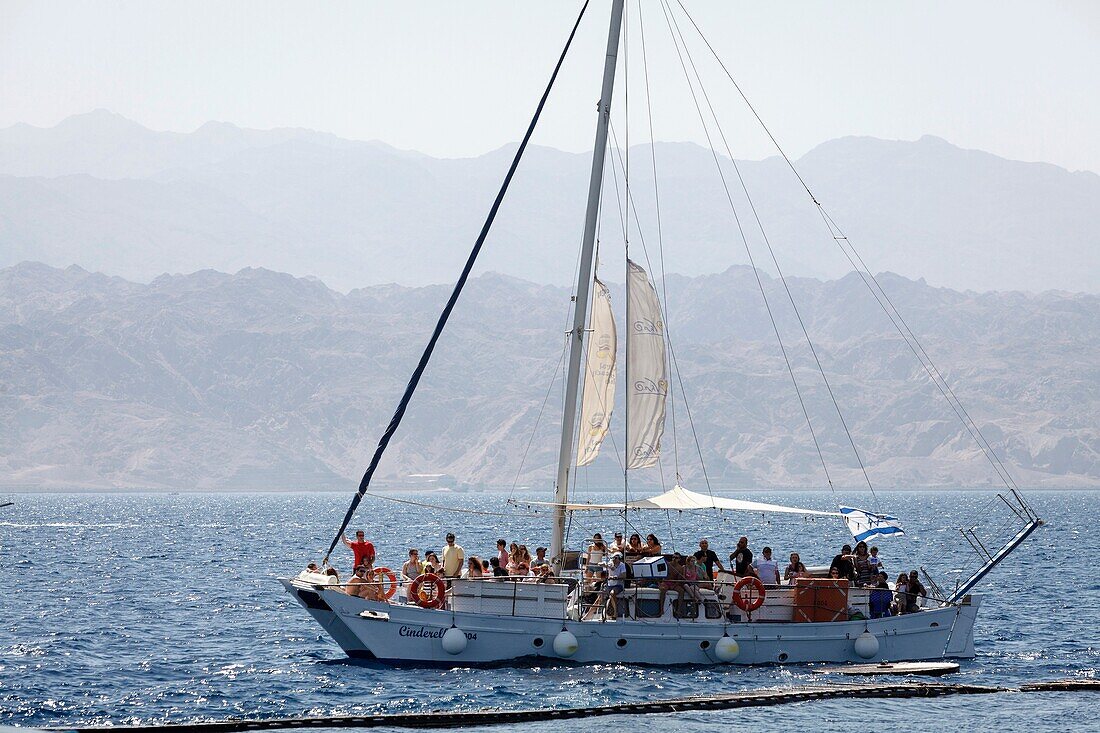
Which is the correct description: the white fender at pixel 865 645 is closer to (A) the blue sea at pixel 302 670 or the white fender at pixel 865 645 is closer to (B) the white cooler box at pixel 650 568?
(A) the blue sea at pixel 302 670

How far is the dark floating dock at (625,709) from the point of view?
24.3 meters

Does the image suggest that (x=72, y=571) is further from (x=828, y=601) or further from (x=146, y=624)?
(x=828, y=601)

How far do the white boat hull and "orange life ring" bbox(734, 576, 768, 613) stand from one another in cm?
41

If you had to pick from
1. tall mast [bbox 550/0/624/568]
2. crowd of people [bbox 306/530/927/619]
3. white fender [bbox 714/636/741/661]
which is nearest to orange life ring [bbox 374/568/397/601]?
crowd of people [bbox 306/530/927/619]

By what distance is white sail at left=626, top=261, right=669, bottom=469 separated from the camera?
34.2 meters

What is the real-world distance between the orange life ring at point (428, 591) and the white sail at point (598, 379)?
4.66 metres

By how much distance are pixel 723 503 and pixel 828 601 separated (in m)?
3.38

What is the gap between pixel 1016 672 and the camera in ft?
112

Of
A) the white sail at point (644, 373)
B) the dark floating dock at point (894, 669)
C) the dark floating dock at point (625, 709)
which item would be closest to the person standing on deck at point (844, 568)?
the dark floating dock at point (894, 669)

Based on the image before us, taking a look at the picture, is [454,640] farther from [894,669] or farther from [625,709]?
[894,669]

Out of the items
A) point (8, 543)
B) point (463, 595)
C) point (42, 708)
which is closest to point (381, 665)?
point (463, 595)

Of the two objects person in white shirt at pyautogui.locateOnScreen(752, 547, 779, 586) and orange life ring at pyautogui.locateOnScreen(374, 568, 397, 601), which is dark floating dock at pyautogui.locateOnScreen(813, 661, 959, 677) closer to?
person in white shirt at pyautogui.locateOnScreen(752, 547, 779, 586)

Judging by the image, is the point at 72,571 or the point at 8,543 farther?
the point at 8,543

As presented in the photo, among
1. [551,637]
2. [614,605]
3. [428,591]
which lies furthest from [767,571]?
[428,591]
